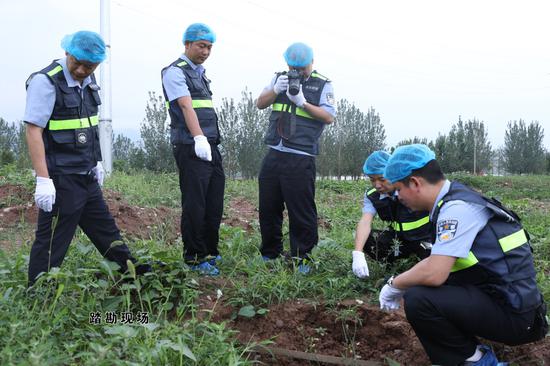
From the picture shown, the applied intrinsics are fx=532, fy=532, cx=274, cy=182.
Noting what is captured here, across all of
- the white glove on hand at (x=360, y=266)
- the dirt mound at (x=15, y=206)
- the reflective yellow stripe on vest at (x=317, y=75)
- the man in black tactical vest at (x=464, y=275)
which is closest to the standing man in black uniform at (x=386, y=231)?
the white glove on hand at (x=360, y=266)

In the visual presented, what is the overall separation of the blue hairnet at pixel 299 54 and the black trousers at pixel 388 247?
130cm

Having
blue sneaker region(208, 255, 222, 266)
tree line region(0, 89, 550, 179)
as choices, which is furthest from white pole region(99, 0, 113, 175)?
blue sneaker region(208, 255, 222, 266)

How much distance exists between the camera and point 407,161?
239cm

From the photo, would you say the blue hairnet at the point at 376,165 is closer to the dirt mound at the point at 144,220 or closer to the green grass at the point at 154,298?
the green grass at the point at 154,298

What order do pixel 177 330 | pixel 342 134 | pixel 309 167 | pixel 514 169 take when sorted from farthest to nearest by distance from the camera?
pixel 514 169 < pixel 342 134 < pixel 309 167 < pixel 177 330

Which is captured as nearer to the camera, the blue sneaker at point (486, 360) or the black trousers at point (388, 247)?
the blue sneaker at point (486, 360)

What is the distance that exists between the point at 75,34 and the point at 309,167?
174 cm

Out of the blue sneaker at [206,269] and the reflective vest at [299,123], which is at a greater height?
the reflective vest at [299,123]

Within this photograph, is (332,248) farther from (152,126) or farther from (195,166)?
(152,126)

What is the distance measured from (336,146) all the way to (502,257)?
675 inches

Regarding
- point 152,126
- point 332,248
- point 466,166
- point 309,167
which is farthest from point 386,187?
point 466,166

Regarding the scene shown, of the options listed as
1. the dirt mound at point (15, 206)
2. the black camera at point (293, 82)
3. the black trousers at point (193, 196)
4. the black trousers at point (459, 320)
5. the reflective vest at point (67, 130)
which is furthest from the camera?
the dirt mound at point (15, 206)

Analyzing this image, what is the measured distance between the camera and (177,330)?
2.52 meters

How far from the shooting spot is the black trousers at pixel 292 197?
12.2ft
